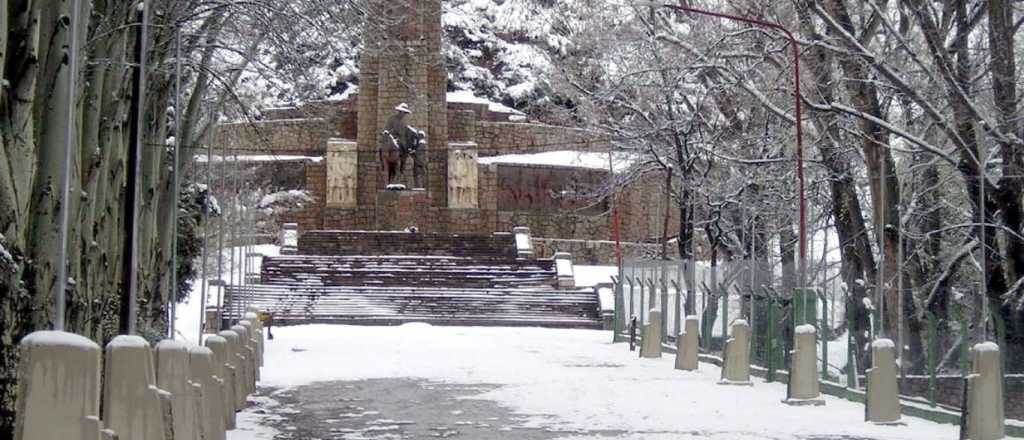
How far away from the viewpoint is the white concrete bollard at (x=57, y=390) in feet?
19.9

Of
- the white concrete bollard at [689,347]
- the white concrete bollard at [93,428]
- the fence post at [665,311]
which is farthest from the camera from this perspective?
the fence post at [665,311]

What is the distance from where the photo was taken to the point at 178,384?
9.52m

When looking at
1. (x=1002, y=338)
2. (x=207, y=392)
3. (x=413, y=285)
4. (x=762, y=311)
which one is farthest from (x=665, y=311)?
(x=207, y=392)

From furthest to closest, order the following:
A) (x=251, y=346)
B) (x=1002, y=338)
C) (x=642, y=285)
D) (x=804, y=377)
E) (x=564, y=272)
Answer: (x=564, y=272) < (x=642, y=285) < (x=251, y=346) < (x=804, y=377) < (x=1002, y=338)

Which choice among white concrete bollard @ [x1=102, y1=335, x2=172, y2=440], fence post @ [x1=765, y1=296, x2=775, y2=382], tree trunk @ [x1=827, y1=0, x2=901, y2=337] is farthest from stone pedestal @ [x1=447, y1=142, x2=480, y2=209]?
white concrete bollard @ [x1=102, y1=335, x2=172, y2=440]

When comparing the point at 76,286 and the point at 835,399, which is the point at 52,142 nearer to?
the point at 76,286

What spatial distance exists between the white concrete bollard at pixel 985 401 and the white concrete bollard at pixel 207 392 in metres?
6.34

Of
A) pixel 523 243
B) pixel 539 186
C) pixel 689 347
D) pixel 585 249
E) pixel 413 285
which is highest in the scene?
pixel 539 186

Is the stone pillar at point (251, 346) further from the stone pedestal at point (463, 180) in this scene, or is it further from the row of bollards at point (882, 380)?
the stone pedestal at point (463, 180)

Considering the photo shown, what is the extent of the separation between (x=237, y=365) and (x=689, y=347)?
31.4 ft

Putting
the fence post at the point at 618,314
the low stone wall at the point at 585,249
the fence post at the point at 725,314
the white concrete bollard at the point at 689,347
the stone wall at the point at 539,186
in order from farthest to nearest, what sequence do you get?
the stone wall at the point at 539,186 → the low stone wall at the point at 585,249 → the fence post at the point at 618,314 → the fence post at the point at 725,314 → the white concrete bollard at the point at 689,347

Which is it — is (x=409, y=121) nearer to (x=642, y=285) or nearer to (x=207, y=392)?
(x=642, y=285)

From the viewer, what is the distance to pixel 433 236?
55625 millimetres

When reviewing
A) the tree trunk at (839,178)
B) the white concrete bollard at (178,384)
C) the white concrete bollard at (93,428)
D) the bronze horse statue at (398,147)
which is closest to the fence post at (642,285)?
the tree trunk at (839,178)
